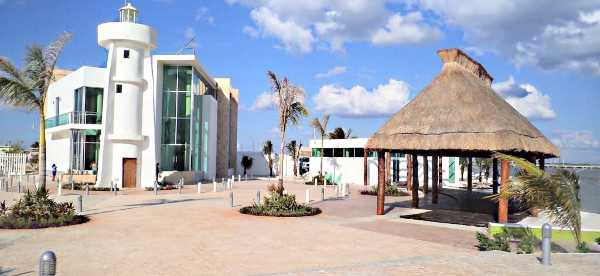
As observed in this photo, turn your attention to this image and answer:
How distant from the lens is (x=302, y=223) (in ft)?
55.2

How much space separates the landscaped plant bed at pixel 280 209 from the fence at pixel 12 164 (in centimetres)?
2901

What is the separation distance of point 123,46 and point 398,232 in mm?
24328

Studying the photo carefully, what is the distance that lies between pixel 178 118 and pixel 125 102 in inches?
226

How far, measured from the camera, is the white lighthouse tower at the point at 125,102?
104ft

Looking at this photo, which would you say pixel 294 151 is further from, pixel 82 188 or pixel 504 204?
pixel 504 204

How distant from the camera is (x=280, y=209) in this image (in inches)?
762

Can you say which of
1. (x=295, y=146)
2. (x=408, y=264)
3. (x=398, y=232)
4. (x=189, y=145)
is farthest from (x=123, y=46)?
(x=295, y=146)

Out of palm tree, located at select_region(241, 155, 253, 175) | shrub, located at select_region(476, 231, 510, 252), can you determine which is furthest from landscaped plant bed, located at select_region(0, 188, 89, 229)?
palm tree, located at select_region(241, 155, 253, 175)

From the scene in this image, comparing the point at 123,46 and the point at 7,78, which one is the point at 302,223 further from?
the point at 123,46

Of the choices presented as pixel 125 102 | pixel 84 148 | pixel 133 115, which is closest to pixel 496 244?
pixel 133 115

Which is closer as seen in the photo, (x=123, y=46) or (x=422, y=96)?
(x=422, y=96)

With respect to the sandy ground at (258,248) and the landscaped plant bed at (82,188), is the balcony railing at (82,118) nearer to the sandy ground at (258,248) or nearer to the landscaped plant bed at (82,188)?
the landscaped plant bed at (82,188)

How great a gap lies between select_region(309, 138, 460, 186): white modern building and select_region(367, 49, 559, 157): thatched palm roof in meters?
24.6

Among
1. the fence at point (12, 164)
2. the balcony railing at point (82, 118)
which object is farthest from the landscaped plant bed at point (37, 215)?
the fence at point (12, 164)
